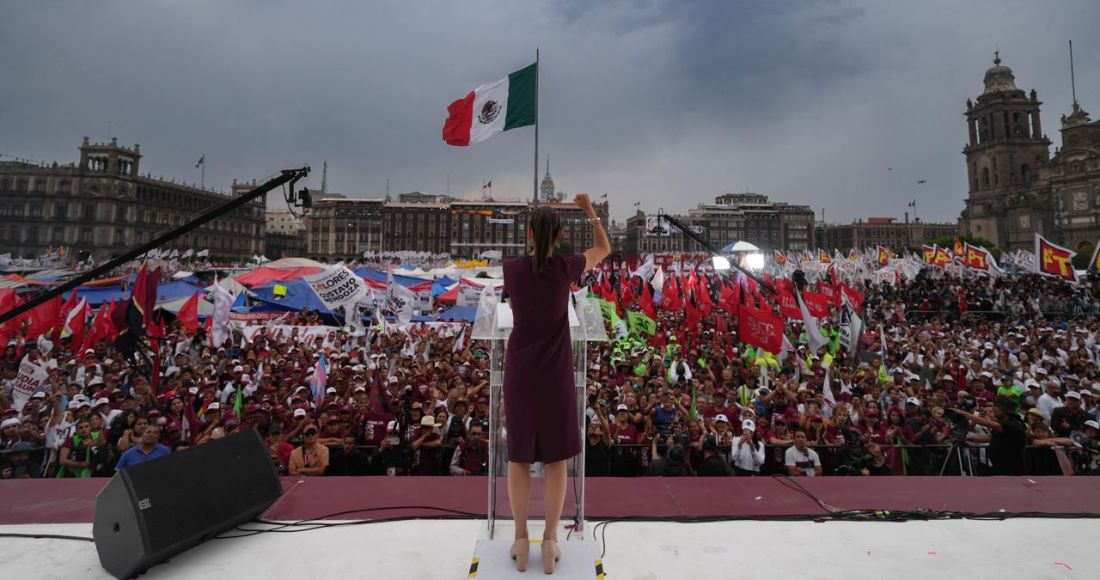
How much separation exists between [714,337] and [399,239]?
99588 mm

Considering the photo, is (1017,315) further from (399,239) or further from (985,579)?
(399,239)

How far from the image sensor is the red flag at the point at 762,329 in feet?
33.1

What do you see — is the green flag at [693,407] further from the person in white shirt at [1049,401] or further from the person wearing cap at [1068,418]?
the person in white shirt at [1049,401]

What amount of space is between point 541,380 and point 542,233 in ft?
2.15

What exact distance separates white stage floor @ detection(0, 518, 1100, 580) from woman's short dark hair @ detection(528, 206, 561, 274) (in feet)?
4.57

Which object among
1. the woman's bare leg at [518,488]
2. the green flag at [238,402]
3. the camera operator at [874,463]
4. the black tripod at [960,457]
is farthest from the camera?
the green flag at [238,402]

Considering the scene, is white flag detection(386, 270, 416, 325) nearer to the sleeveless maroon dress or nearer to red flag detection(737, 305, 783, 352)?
red flag detection(737, 305, 783, 352)

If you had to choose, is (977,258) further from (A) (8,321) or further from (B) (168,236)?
(A) (8,321)

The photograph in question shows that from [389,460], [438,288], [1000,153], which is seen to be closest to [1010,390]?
[389,460]

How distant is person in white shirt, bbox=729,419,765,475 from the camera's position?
5.87 m

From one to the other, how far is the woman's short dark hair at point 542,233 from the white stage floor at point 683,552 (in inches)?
54.8

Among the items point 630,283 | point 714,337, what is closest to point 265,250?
point 630,283

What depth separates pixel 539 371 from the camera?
92.1 inches

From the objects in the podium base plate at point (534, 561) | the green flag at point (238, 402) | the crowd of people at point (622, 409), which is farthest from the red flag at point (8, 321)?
the podium base plate at point (534, 561)
